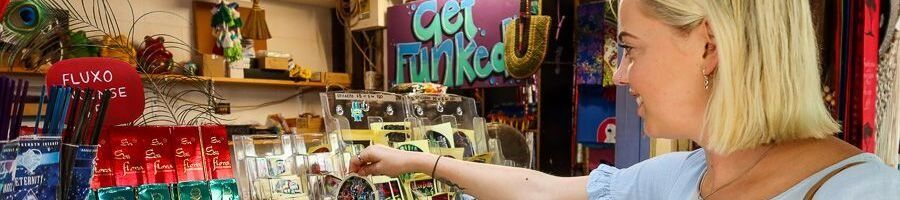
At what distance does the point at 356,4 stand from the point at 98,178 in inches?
153

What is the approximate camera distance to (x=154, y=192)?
104cm

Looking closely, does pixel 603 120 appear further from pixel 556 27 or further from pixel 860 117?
pixel 860 117

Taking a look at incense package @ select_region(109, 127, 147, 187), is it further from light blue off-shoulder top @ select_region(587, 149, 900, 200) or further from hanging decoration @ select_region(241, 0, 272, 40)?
hanging decoration @ select_region(241, 0, 272, 40)

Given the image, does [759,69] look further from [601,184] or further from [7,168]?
[7,168]

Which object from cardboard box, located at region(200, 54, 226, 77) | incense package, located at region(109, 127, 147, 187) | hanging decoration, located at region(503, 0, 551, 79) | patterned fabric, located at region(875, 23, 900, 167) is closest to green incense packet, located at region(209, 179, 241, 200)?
incense package, located at region(109, 127, 147, 187)

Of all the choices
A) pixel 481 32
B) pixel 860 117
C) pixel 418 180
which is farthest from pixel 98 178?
pixel 481 32

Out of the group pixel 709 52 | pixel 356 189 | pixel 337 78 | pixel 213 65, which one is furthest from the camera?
pixel 337 78

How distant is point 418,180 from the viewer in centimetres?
136

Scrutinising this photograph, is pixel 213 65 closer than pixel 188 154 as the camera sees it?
No

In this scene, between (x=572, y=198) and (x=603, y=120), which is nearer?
(x=572, y=198)

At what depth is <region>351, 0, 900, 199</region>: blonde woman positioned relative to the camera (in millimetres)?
853

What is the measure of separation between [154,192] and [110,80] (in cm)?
20

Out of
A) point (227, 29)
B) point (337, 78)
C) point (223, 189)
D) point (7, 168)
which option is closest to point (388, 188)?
point (223, 189)

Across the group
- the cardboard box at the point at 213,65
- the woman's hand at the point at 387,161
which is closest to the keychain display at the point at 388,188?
the woman's hand at the point at 387,161
